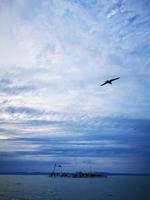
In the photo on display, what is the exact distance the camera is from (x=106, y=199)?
10481cm

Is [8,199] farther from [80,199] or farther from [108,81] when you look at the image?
[108,81]

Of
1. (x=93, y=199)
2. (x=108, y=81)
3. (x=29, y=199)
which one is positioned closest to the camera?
(x=108, y=81)

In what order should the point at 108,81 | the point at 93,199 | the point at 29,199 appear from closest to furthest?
the point at 108,81 < the point at 29,199 < the point at 93,199

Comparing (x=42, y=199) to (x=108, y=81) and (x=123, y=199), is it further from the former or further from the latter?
(x=108, y=81)

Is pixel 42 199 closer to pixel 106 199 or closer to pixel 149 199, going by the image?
pixel 106 199

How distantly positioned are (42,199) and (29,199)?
5242 mm

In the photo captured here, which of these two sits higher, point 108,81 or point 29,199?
point 108,81

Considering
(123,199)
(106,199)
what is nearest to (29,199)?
(106,199)

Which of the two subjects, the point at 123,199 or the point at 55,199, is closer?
the point at 55,199

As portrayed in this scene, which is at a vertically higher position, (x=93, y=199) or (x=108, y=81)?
(x=108, y=81)

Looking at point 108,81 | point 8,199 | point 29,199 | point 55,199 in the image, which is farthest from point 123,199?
point 108,81

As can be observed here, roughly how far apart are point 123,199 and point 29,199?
38.1 m

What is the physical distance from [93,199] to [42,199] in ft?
66.8

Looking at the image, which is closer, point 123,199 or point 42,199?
point 42,199
